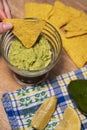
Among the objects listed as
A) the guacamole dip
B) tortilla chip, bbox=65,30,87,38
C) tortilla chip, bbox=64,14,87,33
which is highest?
tortilla chip, bbox=64,14,87,33

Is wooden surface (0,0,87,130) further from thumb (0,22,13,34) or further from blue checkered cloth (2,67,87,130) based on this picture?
thumb (0,22,13,34)

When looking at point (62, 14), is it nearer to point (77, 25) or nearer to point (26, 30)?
point (77, 25)

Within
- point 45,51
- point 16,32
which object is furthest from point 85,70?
point 16,32

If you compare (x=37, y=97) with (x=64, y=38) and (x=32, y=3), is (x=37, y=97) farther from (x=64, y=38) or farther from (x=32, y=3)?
(x=32, y=3)

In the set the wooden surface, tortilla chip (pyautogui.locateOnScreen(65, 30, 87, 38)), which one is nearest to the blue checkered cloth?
the wooden surface

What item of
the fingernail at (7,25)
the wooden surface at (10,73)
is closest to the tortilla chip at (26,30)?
the fingernail at (7,25)

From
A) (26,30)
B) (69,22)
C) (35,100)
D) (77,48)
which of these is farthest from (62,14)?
(35,100)
